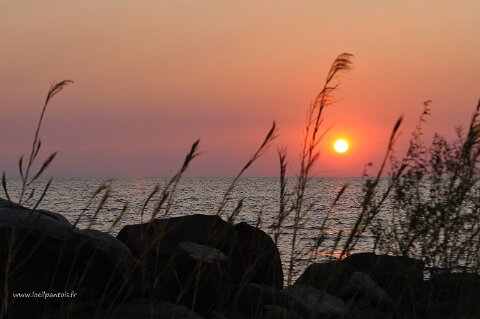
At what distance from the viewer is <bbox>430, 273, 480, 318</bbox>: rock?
538 cm

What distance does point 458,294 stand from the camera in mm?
7250

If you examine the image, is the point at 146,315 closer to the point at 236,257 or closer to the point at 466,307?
the point at 466,307

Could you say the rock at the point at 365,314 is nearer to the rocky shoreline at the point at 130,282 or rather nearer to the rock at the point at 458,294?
the rocky shoreline at the point at 130,282

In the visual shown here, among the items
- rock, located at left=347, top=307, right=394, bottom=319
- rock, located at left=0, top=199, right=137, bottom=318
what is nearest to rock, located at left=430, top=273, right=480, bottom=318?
rock, located at left=347, top=307, right=394, bottom=319

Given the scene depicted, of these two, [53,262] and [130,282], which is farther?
[53,262]

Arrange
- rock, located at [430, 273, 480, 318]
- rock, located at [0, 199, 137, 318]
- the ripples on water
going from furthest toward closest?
rock, located at [0, 199, 137, 318] < rock, located at [430, 273, 480, 318] < the ripples on water

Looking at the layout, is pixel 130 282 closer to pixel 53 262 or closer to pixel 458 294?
pixel 53 262

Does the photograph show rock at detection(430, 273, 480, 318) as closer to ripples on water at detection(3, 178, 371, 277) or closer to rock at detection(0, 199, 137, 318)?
ripples on water at detection(3, 178, 371, 277)

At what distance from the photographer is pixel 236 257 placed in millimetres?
8445

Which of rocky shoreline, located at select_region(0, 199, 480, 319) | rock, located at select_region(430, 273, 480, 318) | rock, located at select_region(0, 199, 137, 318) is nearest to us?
rocky shoreline, located at select_region(0, 199, 480, 319)

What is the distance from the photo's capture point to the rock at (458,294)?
538 cm

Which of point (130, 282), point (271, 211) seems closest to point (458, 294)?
point (130, 282)

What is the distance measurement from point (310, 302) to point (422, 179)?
2337 millimetres

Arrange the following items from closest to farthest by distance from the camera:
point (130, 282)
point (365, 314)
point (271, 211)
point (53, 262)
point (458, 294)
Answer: point (130, 282)
point (365, 314)
point (53, 262)
point (458, 294)
point (271, 211)
